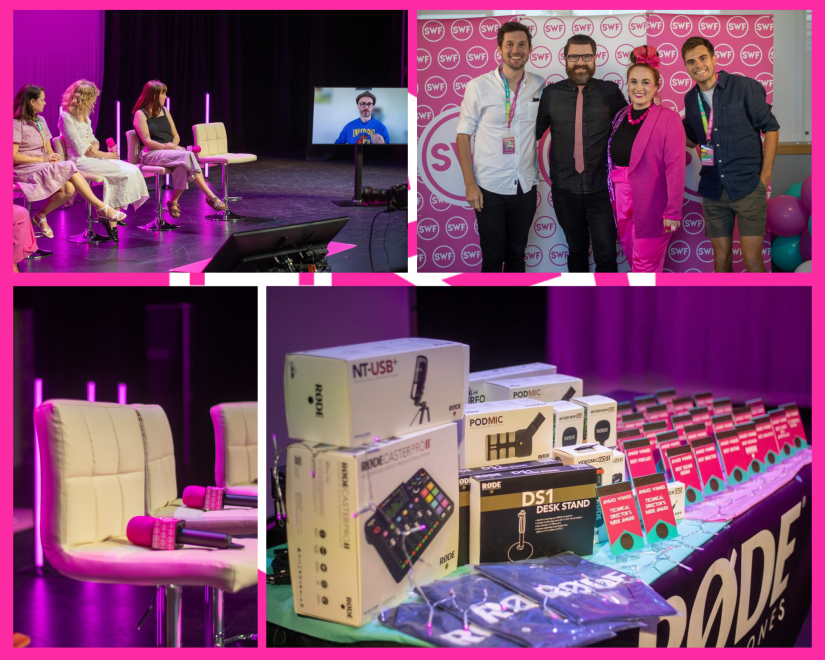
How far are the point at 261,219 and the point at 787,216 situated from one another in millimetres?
2734

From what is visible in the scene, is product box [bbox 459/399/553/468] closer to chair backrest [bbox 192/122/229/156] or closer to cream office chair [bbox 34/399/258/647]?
cream office chair [bbox 34/399/258/647]

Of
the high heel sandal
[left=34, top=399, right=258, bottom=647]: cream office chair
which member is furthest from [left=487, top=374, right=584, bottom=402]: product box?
the high heel sandal

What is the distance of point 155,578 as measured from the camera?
234 cm

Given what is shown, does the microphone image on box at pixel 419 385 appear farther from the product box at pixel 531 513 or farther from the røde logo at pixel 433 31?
the røde logo at pixel 433 31

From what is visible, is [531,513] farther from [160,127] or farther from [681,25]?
[681,25]

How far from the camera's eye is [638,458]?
2.81 m

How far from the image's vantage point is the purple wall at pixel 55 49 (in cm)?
289

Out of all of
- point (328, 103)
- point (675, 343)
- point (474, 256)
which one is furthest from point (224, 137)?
point (675, 343)

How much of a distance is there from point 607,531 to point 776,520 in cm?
108

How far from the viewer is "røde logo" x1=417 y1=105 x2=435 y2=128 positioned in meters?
4.09

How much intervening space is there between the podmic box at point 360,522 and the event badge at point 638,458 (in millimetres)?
890

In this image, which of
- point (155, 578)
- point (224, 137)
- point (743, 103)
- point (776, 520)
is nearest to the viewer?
point (155, 578)

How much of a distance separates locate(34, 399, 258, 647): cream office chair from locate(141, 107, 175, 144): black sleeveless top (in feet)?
4.42

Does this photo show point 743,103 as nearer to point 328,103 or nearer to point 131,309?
point 328,103
